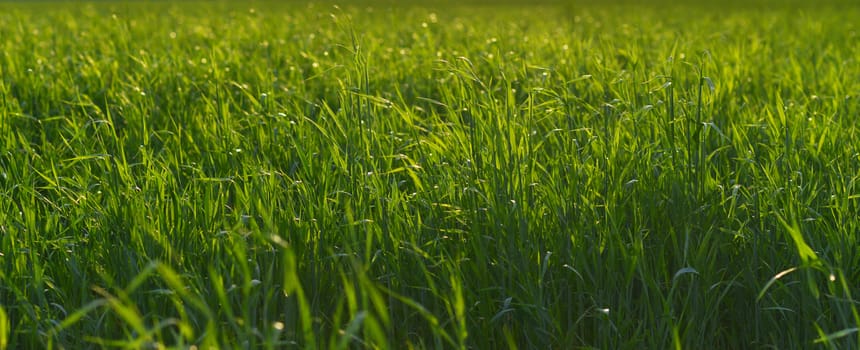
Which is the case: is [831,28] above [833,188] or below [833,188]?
below

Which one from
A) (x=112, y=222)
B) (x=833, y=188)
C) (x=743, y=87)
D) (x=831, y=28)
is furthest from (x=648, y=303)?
(x=831, y=28)

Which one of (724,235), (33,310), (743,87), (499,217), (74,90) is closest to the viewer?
(33,310)

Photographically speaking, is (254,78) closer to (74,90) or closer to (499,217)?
(74,90)

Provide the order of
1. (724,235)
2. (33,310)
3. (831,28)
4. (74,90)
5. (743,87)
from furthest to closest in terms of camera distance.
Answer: (831,28), (743,87), (74,90), (724,235), (33,310)

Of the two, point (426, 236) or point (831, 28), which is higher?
point (426, 236)

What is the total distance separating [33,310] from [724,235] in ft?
6.32

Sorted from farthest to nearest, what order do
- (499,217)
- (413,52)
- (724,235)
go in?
1. (413,52)
2. (724,235)
3. (499,217)

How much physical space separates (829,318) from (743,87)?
2.93 m

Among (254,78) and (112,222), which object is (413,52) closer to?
(254,78)

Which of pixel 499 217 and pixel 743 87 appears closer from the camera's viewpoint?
pixel 499 217

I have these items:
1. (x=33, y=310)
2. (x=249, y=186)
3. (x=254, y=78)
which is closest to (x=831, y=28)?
(x=254, y=78)

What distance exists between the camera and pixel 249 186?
8.98 feet

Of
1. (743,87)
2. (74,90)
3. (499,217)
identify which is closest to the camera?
(499,217)

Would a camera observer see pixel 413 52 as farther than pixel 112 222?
Yes
